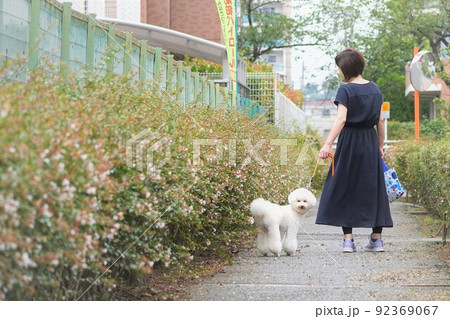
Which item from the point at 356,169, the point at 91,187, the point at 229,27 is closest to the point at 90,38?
the point at 356,169

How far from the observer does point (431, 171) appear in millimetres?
9938

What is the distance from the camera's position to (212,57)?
70.9 feet

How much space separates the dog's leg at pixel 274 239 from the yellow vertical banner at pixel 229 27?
7377 millimetres

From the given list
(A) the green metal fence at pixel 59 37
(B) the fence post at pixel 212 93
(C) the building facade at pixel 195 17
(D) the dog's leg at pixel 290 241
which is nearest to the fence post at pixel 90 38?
(A) the green metal fence at pixel 59 37

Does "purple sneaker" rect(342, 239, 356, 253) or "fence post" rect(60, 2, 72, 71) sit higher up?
"fence post" rect(60, 2, 72, 71)

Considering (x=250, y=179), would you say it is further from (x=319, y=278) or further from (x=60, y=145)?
(x=60, y=145)

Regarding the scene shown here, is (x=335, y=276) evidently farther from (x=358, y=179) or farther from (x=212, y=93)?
→ (x=212, y=93)

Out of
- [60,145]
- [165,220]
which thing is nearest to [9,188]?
[60,145]

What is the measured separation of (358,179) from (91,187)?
14.2 feet

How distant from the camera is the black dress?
309 inches

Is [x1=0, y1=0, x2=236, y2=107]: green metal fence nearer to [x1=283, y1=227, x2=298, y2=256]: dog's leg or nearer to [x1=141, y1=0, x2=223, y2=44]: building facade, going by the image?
[x1=283, y1=227, x2=298, y2=256]: dog's leg

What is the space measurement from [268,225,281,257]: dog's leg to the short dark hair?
1.48m

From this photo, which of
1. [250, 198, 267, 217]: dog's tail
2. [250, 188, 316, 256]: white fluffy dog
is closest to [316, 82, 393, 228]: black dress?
[250, 188, 316, 256]: white fluffy dog

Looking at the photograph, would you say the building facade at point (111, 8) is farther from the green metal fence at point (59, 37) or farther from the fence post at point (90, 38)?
the fence post at point (90, 38)
